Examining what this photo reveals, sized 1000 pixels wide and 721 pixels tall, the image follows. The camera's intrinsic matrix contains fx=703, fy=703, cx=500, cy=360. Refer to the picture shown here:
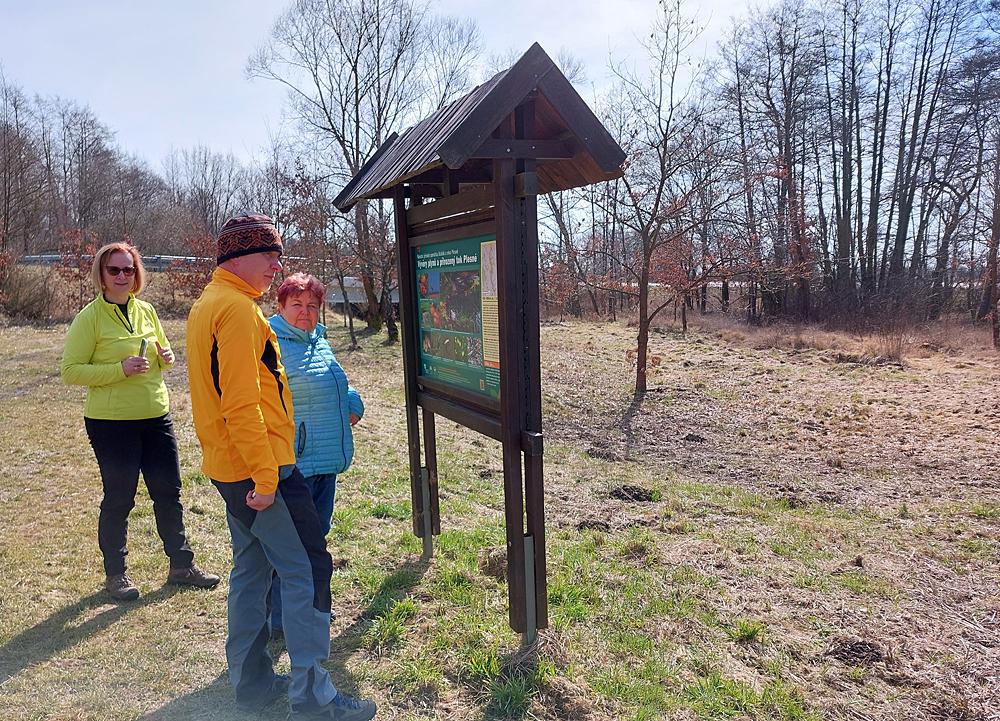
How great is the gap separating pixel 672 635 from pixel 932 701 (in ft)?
3.76

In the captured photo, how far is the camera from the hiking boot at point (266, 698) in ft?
9.50

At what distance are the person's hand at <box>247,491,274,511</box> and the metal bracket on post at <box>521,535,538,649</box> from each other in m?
1.31

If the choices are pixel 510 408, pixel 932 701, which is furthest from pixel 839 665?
pixel 510 408

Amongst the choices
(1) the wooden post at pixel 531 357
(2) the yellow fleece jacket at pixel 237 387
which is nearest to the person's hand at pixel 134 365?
(2) the yellow fleece jacket at pixel 237 387

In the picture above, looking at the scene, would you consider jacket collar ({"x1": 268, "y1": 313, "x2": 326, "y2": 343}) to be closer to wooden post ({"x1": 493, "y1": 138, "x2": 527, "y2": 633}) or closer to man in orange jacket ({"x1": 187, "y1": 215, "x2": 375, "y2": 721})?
man in orange jacket ({"x1": 187, "y1": 215, "x2": 375, "y2": 721})

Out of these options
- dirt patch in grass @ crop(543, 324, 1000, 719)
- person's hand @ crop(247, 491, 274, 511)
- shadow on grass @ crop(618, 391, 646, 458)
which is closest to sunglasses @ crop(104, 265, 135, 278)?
person's hand @ crop(247, 491, 274, 511)

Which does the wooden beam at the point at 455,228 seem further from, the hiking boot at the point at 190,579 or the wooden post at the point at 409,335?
the hiking boot at the point at 190,579

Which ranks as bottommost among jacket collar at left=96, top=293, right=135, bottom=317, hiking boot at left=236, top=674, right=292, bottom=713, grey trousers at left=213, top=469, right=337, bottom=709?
hiking boot at left=236, top=674, right=292, bottom=713

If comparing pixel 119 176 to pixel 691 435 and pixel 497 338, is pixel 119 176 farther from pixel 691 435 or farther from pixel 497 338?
pixel 497 338

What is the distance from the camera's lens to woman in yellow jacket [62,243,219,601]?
3811 millimetres

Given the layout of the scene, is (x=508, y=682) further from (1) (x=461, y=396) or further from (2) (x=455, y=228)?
(2) (x=455, y=228)

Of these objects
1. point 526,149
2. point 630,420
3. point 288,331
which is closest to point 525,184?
point 526,149

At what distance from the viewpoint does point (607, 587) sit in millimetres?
4180

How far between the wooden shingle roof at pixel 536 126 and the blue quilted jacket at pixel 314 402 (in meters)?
0.93
